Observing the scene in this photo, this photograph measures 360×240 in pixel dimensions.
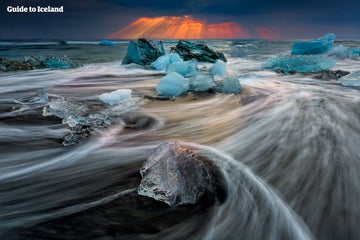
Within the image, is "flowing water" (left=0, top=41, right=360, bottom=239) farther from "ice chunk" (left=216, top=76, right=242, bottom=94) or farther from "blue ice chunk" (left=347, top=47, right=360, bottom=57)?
"blue ice chunk" (left=347, top=47, right=360, bottom=57)

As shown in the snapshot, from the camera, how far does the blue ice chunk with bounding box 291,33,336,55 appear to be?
12195 millimetres

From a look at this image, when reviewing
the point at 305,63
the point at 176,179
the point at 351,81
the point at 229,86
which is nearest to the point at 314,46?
the point at 305,63

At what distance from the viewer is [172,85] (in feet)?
16.6

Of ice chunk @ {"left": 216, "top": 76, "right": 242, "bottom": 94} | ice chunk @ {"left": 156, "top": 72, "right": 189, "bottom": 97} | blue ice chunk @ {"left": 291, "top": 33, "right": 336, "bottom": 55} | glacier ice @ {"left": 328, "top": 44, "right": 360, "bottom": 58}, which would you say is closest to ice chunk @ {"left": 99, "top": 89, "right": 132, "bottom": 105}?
ice chunk @ {"left": 156, "top": 72, "right": 189, "bottom": 97}

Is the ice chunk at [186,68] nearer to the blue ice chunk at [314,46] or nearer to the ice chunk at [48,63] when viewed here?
the ice chunk at [48,63]

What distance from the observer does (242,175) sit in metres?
2.09

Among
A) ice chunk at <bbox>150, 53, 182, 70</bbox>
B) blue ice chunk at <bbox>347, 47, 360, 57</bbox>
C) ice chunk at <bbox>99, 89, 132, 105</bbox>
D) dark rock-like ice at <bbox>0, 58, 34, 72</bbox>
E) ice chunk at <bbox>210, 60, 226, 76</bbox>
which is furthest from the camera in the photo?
blue ice chunk at <bbox>347, 47, 360, 57</bbox>

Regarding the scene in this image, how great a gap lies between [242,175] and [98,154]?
1203mm

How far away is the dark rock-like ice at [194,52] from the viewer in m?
10.8

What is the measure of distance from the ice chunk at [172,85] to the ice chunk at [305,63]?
431 centimetres

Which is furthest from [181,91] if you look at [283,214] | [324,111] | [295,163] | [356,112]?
[283,214]

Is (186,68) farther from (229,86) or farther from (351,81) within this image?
(351,81)

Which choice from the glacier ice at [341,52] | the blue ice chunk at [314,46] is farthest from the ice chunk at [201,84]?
the glacier ice at [341,52]

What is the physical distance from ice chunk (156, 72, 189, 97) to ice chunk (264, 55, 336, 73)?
4307mm
